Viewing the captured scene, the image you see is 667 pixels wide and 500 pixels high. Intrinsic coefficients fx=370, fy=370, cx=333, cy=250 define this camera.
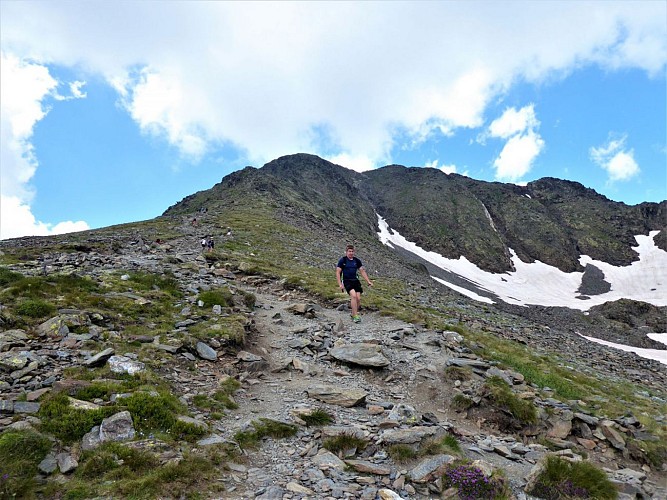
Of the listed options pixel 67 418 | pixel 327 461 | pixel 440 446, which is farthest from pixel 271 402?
pixel 67 418

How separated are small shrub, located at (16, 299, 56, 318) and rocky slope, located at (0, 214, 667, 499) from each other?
0.51 m

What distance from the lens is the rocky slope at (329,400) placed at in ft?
22.3

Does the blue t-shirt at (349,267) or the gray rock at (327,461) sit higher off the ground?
the blue t-shirt at (349,267)

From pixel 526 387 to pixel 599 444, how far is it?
7.84 ft

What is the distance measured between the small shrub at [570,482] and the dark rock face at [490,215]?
105716mm

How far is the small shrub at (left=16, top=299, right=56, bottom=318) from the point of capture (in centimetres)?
1151

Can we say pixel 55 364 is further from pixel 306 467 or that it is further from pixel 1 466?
pixel 306 467

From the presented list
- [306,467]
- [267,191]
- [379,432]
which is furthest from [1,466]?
[267,191]

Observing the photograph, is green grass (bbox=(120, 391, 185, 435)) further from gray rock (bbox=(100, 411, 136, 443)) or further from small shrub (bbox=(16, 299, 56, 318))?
small shrub (bbox=(16, 299, 56, 318))

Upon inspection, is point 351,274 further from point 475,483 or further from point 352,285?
point 475,483

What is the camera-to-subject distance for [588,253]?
147 metres

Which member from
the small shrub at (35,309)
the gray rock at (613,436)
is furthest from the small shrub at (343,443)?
the small shrub at (35,309)

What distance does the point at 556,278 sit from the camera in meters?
129

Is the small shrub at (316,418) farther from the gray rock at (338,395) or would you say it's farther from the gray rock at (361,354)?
the gray rock at (361,354)
